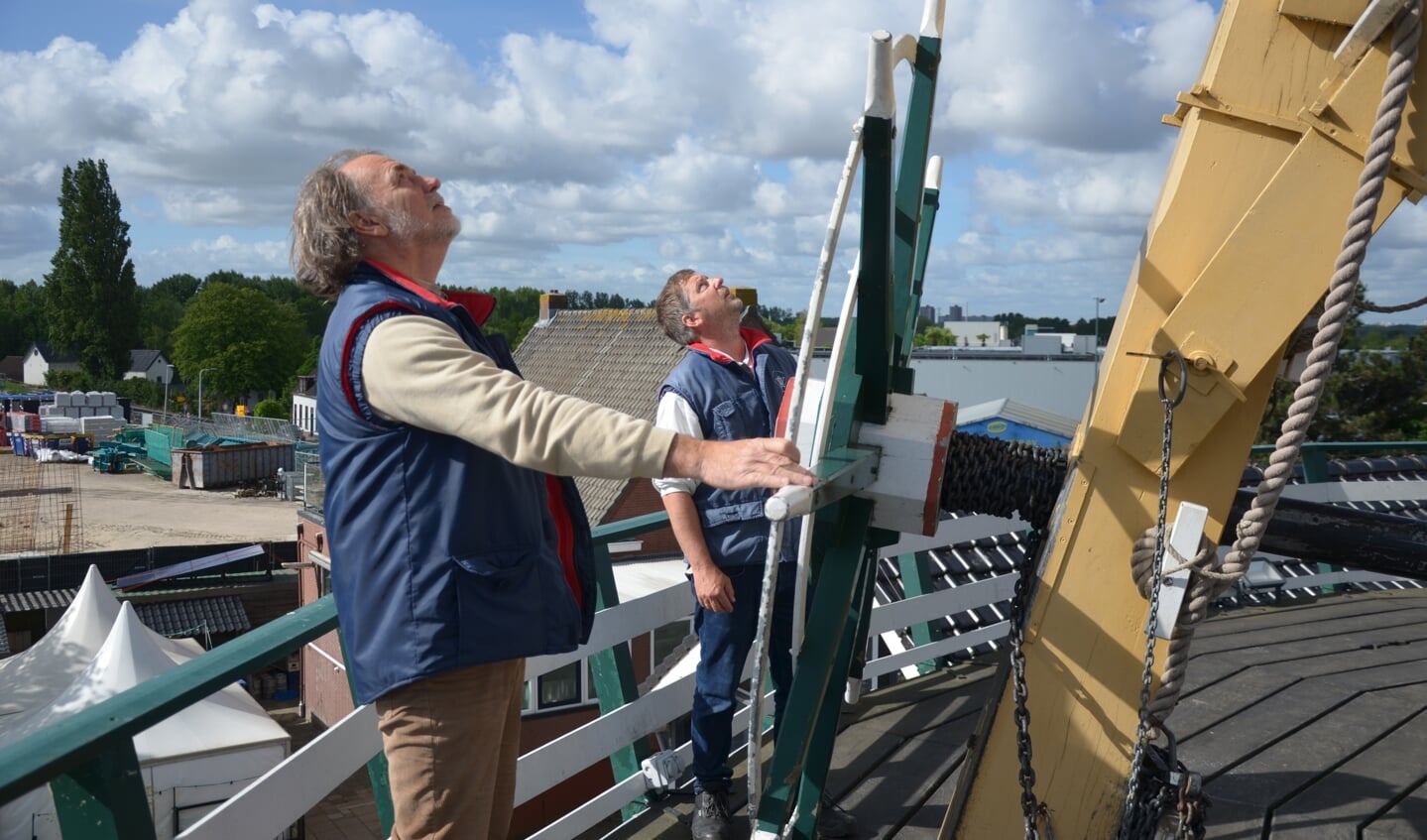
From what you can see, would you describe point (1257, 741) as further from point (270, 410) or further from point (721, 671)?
point (270, 410)

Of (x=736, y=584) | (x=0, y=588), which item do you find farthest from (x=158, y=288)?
(x=736, y=584)

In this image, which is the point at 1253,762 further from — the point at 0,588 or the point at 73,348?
the point at 73,348

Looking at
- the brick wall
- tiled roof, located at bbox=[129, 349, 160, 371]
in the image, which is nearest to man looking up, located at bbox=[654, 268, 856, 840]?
the brick wall

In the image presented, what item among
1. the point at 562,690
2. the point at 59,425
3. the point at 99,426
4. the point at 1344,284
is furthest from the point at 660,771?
the point at 59,425

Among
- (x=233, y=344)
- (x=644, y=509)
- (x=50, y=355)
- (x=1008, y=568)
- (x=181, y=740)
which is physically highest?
(x=1008, y=568)

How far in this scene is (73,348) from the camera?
76812 mm

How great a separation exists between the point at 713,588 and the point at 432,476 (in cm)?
130

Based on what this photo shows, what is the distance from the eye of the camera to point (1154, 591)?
2.09 meters

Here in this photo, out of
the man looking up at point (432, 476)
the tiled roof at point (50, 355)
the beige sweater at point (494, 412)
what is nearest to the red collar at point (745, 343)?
the man looking up at point (432, 476)

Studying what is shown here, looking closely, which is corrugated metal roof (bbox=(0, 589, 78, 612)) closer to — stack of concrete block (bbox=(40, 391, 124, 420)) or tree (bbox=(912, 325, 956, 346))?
stack of concrete block (bbox=(40, 391, 124, 420))

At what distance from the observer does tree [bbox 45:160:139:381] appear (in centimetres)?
6988

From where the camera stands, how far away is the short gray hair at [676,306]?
3.37 meters

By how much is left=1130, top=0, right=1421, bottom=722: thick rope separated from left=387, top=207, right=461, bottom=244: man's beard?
150 cm

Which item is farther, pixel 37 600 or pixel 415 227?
pixel 37 600
